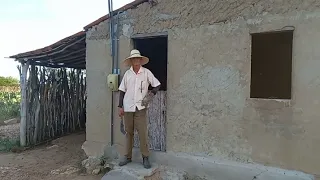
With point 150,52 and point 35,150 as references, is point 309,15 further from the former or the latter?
point 35,150

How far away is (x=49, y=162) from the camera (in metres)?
7.10

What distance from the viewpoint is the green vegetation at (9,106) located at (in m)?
15.1

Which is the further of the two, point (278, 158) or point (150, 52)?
point (150, 52)

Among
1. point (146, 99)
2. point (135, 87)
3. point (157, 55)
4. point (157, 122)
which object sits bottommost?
point (157, 122)

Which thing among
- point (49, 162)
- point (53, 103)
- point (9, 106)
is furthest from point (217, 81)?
point (9, 106)

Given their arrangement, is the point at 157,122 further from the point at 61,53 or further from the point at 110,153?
the point at 61,53

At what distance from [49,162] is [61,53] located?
8.79ft

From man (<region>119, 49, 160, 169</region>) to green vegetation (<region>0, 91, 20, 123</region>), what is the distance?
36.0 ft

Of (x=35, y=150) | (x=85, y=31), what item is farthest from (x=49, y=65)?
(x=85, y=31)

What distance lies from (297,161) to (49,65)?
718 cm

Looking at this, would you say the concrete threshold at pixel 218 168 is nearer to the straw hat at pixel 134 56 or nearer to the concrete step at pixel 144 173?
the concrete step at pixel 144 173

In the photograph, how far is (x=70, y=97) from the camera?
9.83 metres

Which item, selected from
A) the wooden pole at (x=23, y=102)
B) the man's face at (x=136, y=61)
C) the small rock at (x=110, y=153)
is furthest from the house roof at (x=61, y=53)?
the small rock at (x=110, y=153)

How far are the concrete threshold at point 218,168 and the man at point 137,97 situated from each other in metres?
0.40
